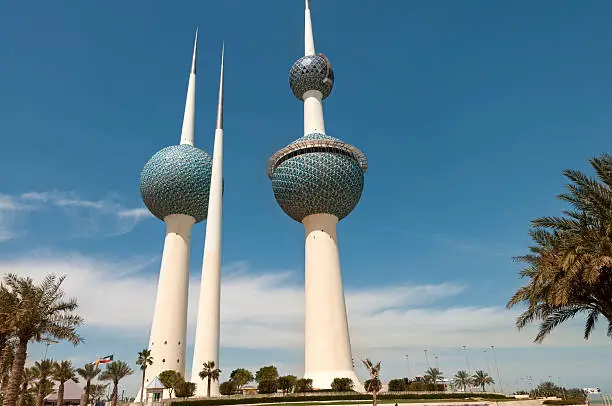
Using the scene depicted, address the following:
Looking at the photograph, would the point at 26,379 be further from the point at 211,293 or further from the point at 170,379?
the point at 211,293

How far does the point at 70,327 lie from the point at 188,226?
40557 millimetres

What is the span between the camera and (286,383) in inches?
1891

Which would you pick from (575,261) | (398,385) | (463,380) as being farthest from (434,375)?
(575,261)

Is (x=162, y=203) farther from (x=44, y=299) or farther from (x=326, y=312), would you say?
(x=44, y=299)

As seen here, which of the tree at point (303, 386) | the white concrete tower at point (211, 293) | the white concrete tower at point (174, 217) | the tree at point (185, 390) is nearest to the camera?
the tree at point (185, 390)

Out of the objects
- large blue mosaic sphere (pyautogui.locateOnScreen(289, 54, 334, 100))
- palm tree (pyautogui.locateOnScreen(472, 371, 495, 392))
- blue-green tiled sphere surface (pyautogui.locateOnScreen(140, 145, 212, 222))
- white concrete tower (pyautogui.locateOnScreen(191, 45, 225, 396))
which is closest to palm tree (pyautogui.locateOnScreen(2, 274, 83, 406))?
white concrete tower (pyautogui.locateOnScreen(191, 45, 225, 396))

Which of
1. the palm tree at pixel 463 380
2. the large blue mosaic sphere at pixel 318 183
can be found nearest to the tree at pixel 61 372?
the large blue mosaic sphere at pixel 318 183

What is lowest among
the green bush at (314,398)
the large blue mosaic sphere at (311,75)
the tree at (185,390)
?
the green bush at (314,398)

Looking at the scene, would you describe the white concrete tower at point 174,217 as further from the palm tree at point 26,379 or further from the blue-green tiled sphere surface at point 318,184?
the palm tree at point 26,379

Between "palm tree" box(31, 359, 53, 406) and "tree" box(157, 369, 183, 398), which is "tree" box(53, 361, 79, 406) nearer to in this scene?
"palm tree" box(31, 359, 53, 406)

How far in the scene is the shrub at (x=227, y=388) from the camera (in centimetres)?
4925

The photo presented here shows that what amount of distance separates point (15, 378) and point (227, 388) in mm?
29022

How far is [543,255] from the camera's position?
19438 mm

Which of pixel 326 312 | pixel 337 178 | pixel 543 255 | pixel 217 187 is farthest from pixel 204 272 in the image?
pixel 543 255
